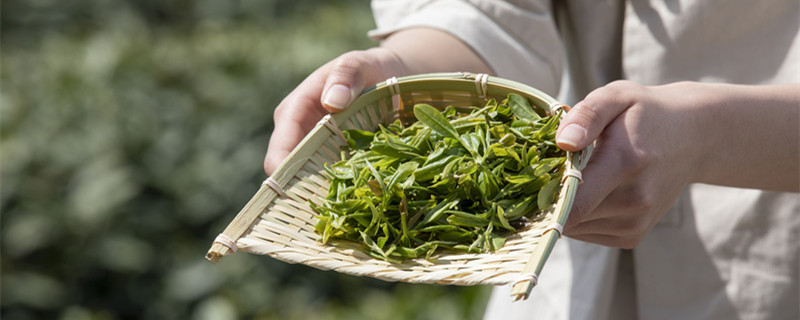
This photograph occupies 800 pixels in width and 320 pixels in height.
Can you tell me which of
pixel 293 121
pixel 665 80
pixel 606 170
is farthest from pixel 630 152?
pixel 293 121

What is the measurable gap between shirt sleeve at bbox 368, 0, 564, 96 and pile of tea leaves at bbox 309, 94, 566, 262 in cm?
23

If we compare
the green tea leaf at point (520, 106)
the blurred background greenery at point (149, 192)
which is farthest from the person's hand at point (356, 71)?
the blurred background greenery at point (149, 192)

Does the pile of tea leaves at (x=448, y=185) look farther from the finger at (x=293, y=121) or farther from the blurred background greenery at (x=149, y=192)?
the blurred background greenery at (x=149, y=192)

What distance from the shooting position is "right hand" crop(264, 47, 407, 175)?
3.60ft

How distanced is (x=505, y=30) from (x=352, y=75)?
14.0 inches

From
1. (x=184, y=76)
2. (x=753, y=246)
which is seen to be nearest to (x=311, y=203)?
(x=753, y=246)

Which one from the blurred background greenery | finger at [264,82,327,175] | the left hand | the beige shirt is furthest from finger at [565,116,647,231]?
the blurred background greenery

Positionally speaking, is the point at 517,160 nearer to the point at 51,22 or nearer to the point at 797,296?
the point at 797,296

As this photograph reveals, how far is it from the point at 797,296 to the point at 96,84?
2282 mm

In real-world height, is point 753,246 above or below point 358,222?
below

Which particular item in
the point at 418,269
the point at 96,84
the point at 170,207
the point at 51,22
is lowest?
the point at 170,207

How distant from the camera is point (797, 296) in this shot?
3.89ft

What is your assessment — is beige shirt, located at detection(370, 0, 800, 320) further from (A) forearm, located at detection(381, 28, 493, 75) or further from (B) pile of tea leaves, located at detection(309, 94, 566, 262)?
(B) pile of tea leaves, located at detection(309, 94, 566, 262)

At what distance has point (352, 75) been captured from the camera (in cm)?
111
